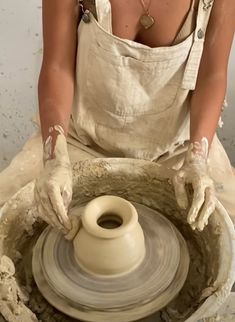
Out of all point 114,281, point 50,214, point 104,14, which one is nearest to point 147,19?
point 104,14

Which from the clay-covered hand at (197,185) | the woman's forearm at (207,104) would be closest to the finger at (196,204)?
the clay-covered hand at (197,185)

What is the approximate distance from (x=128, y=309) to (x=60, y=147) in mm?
459

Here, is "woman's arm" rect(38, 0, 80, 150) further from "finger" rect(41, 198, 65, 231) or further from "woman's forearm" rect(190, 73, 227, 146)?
"woman's forearm" rect(190, 73, 227, 146)

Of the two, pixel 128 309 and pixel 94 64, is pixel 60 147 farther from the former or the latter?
pixel 128 309

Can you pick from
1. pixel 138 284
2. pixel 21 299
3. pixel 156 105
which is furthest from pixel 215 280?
pixel 156 105

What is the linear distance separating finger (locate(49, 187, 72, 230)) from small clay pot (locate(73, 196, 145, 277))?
38 mm

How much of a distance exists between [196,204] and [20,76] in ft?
5.67

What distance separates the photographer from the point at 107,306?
1.37 metres

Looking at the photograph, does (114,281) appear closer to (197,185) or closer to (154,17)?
(197,185)

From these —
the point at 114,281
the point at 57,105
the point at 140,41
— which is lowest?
the point at 114,281

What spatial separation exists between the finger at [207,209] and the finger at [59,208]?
31 centimetres

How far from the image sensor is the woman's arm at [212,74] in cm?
165

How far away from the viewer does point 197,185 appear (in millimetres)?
1465

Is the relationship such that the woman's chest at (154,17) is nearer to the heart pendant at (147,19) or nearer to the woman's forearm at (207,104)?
the heart pendant at (147,19)
